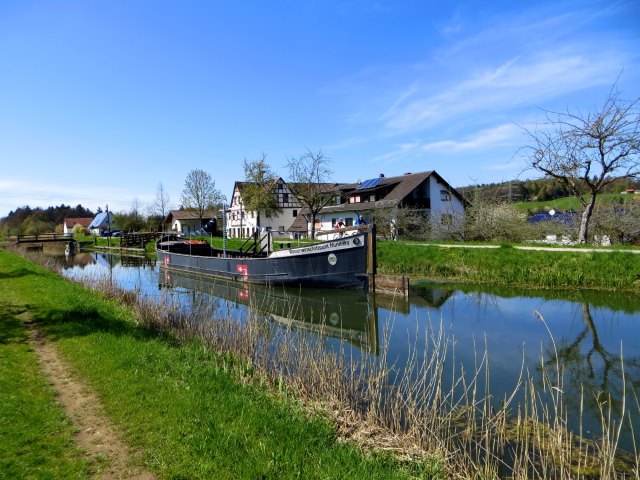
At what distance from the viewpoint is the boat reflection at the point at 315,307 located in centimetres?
1255

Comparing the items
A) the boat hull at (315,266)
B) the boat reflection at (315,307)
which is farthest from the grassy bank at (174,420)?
the boat hull at (315,266)

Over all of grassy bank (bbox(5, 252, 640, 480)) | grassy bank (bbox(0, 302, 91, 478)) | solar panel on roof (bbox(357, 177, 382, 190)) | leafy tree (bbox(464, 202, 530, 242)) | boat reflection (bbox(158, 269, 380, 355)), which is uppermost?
solar panel on roof (bbox(357, 177, 382, 190))

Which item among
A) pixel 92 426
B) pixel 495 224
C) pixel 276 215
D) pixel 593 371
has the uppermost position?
pixel 276 215

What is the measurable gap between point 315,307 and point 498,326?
272 inches

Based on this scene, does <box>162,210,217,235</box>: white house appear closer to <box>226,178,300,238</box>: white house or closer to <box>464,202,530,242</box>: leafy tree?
<box>226,178,300,238</box>: white house

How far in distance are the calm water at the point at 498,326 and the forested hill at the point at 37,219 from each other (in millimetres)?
76456

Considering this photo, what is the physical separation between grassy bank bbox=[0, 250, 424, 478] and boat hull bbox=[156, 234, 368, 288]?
37.9 ft

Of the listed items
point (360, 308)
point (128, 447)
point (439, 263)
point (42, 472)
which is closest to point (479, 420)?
point (128, 447)

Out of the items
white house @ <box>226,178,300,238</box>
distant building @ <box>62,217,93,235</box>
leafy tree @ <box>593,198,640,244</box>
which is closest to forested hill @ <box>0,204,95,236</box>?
distant building @ <box>62,217,93,235</box>

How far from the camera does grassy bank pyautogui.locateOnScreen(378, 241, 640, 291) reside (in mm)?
16484

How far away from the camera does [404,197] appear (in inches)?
1581

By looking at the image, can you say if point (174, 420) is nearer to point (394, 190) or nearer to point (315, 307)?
point (315, 307)

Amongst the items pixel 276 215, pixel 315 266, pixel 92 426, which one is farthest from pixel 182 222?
pixel 92 426

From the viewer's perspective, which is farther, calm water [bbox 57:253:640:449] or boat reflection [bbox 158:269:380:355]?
boat reflection [bbox 158:269:380:355]
